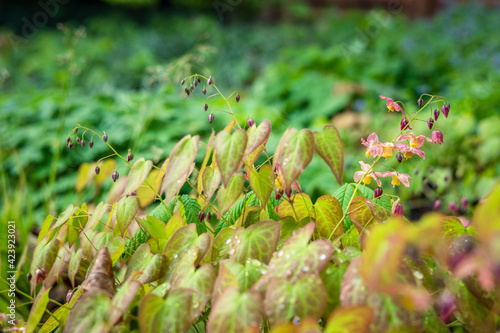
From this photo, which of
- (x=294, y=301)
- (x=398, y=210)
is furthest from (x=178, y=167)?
(x=398, y=210)

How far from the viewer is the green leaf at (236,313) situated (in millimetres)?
542

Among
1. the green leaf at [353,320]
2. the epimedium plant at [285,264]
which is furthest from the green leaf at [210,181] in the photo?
the green leaf at [353,320]

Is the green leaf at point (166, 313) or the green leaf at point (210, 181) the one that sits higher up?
the green leaf at point (210, 181)

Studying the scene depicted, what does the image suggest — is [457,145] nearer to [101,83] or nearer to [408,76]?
[408,76]

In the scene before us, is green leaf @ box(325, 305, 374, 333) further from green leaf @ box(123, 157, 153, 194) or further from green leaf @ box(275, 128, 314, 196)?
green leaf @ box(123, 157, 153, 194)

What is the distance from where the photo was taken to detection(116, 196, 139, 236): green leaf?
75cm

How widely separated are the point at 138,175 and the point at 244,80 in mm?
4408

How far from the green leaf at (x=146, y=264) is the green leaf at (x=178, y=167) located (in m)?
0.13

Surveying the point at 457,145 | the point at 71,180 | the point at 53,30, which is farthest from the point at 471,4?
the point at 53,30

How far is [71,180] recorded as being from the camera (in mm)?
2320

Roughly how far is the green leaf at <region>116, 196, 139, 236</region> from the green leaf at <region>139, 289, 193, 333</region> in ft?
0.62

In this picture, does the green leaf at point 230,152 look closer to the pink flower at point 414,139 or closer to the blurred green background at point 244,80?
the pink flower at point 414,139

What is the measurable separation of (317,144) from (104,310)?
16.1 inches

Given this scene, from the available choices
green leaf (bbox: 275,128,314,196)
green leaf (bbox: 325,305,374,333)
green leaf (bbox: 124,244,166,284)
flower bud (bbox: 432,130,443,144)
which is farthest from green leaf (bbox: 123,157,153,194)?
flower bud (bbox: 432,130,443,144)
